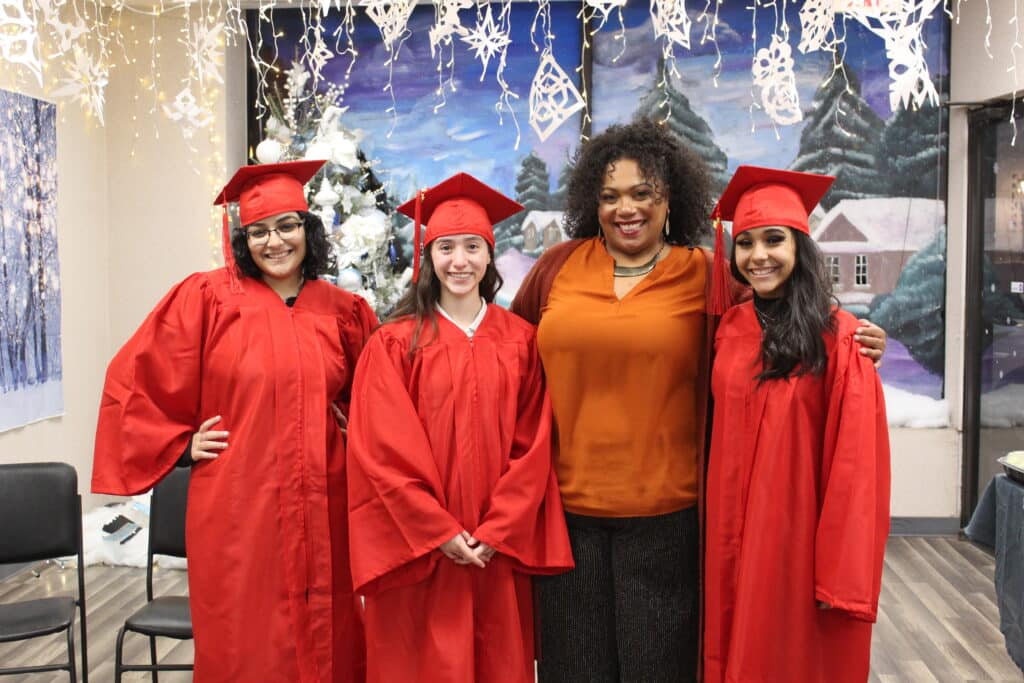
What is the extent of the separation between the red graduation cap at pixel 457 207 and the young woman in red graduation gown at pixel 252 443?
0.38 metres

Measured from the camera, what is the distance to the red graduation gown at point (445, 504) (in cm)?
212

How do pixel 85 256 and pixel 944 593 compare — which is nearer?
pixel 944 593

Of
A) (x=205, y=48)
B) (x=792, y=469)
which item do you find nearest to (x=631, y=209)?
(x=792, y=469)

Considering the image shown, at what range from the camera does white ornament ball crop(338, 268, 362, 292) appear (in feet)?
15.0

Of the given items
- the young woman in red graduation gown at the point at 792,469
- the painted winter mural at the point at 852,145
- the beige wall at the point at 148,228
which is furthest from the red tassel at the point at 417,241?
the beige wall at the point at 148,228

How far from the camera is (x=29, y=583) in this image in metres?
4.19

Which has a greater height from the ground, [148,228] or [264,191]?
[148,228]

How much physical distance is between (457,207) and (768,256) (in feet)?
2.55

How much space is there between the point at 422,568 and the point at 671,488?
643 millimetres

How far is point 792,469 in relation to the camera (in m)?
1.99

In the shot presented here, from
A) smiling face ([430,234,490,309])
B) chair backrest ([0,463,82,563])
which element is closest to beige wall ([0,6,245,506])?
chair backrest ([0,463,82,563])

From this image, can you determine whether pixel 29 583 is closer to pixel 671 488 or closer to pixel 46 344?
pixel 46 344

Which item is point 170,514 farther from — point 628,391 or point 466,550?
point 628,391

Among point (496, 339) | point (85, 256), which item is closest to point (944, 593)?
point (496, 339)
